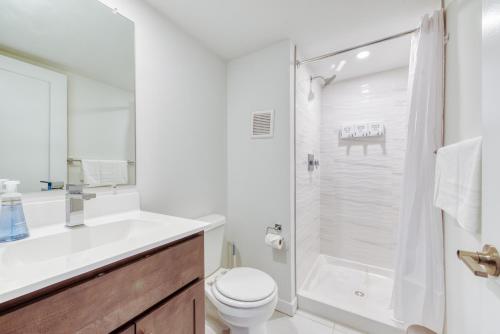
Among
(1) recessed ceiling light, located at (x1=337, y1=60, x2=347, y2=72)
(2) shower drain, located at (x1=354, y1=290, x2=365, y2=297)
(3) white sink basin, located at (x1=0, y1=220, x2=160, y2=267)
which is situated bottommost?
(2) shower drain, located at (x1=354, y1=290, x2=365, y2=297)

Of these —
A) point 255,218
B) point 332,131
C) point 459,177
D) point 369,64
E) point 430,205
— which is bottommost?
point 255,218

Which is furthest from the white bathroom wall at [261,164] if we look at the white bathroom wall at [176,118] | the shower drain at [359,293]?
the shower drain at [359,293]

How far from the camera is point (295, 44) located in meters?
1.71

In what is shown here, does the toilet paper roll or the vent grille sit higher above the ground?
the vent grille

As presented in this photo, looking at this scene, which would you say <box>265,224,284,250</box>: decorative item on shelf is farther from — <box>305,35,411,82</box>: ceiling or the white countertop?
<box>305,35,411,82</box>: ceiling

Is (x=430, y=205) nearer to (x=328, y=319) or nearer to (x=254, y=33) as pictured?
(x=328, y=319)

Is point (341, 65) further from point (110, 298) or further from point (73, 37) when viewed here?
point (110, 298)

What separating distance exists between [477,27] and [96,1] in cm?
177

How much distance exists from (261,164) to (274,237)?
0.61m

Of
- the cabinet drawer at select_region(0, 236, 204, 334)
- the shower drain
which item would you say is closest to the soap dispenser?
the cabinet drawer at select_region(0, 236, 204, 334)

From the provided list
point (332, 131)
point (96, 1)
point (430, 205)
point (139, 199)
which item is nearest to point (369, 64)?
point (332, 131)

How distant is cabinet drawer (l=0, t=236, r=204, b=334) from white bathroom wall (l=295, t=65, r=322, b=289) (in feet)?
3.83

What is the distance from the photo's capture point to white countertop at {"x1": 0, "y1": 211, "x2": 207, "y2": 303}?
19.0 inches

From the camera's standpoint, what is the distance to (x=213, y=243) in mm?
1528
